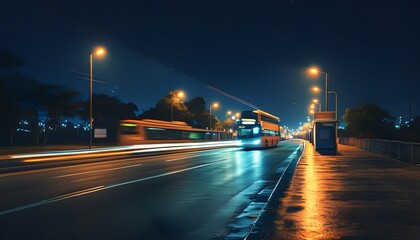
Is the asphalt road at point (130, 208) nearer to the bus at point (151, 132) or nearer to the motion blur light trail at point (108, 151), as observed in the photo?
the motion blur light trail at point (108, 151)

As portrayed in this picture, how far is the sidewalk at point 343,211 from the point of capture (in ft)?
28.7

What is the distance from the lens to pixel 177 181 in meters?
19.0

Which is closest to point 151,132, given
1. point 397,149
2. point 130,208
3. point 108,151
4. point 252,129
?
point 108,151

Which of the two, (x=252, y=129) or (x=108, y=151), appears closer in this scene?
(x=108, y=151)

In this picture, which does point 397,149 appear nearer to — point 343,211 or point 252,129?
point 252,129

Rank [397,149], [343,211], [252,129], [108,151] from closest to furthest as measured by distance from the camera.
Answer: [343,211] < [397,149] < [108,151] < [252,129]

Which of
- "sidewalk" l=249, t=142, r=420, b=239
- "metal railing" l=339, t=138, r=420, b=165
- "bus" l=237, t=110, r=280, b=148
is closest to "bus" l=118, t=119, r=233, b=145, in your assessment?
"bus" l=237, t=110, r=280, b=148

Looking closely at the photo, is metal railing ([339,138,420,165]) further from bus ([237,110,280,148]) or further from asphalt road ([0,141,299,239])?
asphalt road ([0,141,299,239])

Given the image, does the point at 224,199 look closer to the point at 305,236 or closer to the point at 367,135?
the point at 305,236

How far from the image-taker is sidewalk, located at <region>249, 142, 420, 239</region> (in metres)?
8.74

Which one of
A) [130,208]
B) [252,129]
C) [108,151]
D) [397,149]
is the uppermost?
[252,129]

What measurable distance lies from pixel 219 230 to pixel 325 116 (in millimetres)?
41249

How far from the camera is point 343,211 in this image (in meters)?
11.3

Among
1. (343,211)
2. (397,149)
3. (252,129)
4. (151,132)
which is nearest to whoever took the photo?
(343,211)
